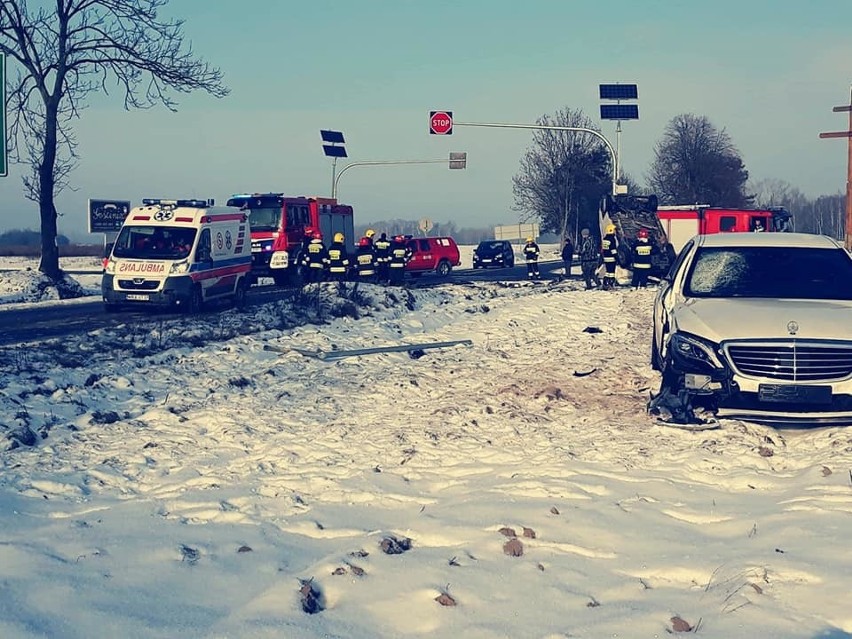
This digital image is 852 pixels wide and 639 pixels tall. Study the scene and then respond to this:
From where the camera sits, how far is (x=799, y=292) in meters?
8.85

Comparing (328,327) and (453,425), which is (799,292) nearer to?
(453,425)

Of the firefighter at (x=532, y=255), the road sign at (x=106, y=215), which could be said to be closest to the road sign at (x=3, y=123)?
the firefighter at (x=532, y=255)

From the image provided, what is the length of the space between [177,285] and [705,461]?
13763 millimetres

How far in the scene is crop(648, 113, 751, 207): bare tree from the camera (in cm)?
8562

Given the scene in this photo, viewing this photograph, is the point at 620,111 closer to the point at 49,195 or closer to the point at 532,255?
the point at 532,255

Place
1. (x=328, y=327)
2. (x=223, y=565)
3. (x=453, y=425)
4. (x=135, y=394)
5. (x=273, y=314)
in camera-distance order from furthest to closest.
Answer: (x=273, y=314), (x=328, y=327), (x=135, y=394), (x=453, y=425), (x=223, y=565)

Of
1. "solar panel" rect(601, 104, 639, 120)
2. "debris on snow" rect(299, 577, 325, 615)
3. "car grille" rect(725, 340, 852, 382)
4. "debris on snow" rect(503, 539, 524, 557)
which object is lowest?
"debris on snow" rect(299, 577, 325, 615)

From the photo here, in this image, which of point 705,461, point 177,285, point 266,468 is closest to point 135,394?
point 266,468

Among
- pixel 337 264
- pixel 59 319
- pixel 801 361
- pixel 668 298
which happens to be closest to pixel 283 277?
pixel 337 264

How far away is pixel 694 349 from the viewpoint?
7.89 meters

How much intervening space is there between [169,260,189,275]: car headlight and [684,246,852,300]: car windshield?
39.5ft

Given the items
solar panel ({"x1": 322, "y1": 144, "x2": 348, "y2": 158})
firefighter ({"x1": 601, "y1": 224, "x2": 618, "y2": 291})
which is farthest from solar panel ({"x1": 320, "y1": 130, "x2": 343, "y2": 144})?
firefighter ({"x1": 601, "y1": 224, "x2": 618, "y2": 291})

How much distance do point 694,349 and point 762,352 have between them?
0.55m

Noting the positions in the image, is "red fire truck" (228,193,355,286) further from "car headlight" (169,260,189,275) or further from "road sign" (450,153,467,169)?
"road sign" (450,153,467,169)
